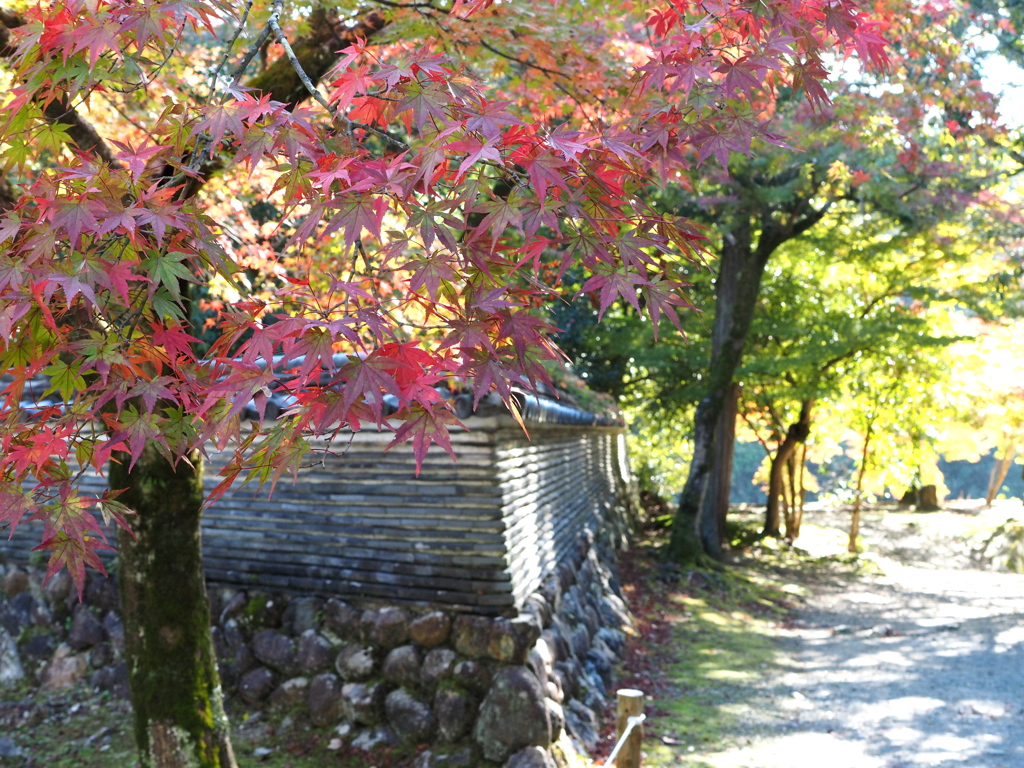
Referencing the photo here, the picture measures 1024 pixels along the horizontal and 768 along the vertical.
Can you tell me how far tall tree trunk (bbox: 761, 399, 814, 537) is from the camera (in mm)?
17798

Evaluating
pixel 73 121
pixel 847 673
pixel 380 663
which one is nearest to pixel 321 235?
pixel 73 121

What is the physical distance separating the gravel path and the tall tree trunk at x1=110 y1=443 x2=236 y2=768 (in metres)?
3.82

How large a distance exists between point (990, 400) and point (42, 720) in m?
21.4

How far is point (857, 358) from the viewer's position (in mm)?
16422

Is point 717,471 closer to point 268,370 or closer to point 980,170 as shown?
point 980,170

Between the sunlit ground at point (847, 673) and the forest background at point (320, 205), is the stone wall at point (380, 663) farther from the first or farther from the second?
the forest background at point (320, 205)

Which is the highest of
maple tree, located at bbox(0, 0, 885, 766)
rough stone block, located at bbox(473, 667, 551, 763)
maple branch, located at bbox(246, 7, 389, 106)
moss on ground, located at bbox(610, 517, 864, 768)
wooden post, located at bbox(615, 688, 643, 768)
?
maple branch, located at bbox(246, 7, 389, 106)

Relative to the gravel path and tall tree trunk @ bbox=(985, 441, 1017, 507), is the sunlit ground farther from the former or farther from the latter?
tall tree trunk @ bbox=(985, 441, 1017, 507)

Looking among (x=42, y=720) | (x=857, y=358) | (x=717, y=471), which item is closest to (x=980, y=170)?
(x=857, y=358)

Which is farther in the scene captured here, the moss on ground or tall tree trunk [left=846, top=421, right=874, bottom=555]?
tall tree trunk [left=846, top=421, right=874, bottom=555]

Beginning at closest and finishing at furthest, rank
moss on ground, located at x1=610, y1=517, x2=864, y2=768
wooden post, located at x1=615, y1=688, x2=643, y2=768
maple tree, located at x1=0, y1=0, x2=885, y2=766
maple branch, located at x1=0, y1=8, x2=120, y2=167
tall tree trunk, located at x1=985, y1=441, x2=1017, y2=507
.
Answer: maple tree, located at x1=0, y1=0, x2=885, y2=766 → maple branch, located at x1=0, y1=8, x2=120, y2=167 → wooden post, located at x1=615, y1=688, x2=643, y2=768 → moss on ground, located at x1=610, y1=517, x2=864, y2=768 → tall tree trunk, located at x1=985, y1=441, x2=1017, y2=507

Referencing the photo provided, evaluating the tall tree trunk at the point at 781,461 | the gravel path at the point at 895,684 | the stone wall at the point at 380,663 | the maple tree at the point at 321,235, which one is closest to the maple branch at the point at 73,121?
the maple tree at the point at 321,235

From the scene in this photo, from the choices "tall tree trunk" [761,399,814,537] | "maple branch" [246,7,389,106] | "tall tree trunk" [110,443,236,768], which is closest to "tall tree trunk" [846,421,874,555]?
"tall tree trunk" [761,399,814,537]

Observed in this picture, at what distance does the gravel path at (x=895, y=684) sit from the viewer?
6184mm
